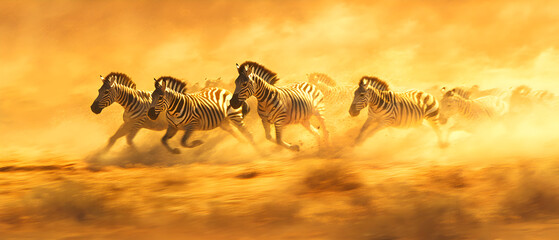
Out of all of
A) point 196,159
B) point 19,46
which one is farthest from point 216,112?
point 19,46

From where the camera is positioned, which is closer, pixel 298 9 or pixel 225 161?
pixel 225 161

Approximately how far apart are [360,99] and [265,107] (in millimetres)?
1942

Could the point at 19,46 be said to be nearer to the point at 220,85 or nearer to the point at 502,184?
the point at 220,85

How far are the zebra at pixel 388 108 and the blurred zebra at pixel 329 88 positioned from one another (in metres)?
3.16

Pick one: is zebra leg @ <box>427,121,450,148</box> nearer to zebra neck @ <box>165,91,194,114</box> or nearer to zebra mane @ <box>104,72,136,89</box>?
zebra neck @ <box>165,91,194,114</box>

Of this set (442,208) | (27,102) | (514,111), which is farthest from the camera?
(27,102)

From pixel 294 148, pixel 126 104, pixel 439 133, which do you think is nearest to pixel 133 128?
pixel 126 104

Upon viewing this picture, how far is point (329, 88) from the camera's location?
16750 millimetres

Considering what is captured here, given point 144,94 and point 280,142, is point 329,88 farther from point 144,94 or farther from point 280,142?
point 144,94

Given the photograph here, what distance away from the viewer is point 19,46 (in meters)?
27.0

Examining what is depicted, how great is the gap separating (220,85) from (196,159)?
15.5 feet

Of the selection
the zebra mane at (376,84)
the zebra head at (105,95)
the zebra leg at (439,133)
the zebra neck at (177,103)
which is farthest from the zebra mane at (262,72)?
the zebra leg at (439,133)

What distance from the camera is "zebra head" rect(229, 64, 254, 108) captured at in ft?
41.0

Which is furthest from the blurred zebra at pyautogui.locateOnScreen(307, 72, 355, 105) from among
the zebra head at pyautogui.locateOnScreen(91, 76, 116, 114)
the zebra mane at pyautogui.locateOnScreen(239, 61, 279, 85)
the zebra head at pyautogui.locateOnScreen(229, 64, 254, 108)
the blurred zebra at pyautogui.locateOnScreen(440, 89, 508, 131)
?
the zebra head at pyautogui.locateOnScreen(91, 76, 116, 114)
